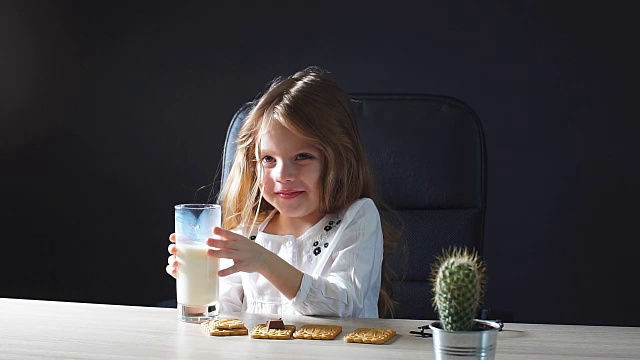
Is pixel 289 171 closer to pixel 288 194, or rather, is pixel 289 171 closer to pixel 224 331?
pixel 288 194

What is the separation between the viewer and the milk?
1584 mm

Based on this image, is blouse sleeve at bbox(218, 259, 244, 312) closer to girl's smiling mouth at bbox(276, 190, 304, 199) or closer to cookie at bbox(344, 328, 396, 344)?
girl's smiling mouth at bbox(276, 190, 304, 199)

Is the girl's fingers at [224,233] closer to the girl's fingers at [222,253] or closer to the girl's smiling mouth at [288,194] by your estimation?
the girl's fingers at [222,253]

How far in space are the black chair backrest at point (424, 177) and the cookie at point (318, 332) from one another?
67cm

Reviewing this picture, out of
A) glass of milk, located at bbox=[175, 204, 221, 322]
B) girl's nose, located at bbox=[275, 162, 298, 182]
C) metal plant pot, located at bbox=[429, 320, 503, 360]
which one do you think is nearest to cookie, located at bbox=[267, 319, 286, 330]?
glass of milk, located at bbox=[175, 204, 221, 322]

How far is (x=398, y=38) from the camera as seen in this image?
3215 millimetres

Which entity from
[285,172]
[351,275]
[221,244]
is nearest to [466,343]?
[221,244]

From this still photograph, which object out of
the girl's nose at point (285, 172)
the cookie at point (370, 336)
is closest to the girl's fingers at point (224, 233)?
the cookie at point (370, 336)

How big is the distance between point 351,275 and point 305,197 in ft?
0.65

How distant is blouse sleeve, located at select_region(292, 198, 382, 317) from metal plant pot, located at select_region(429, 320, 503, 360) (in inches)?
23.0

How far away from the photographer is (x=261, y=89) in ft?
10.8

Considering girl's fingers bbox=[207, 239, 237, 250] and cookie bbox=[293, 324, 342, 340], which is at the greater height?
girl's fingers bbox=[207, 239, 237, 250]

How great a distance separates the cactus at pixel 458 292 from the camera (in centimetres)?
111

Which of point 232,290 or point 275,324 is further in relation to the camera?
A: point 232,290
